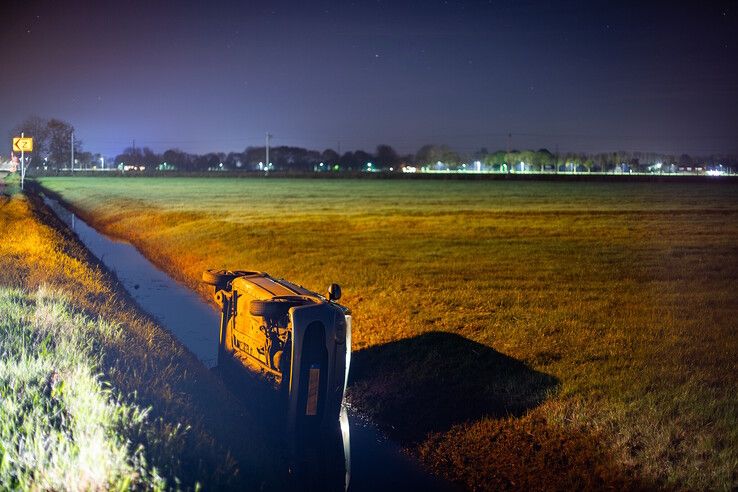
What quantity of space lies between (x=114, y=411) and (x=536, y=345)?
22.2ft

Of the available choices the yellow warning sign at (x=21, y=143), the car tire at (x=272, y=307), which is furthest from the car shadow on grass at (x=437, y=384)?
the yellow warning sign at (x=21, y=143)

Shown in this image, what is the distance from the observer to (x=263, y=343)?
26.7ft

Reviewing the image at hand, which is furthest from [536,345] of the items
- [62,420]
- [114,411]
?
[62,420]

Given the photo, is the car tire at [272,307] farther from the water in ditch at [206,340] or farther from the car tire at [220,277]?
the car tire at [220,277]

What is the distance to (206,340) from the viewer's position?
13.5 m

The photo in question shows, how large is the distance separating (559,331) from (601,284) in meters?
5.99

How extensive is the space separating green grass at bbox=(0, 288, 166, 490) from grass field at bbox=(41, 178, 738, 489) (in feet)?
10.5

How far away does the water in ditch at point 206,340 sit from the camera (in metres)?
7.66

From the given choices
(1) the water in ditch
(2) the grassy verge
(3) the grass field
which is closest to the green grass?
(2) the grassy verge

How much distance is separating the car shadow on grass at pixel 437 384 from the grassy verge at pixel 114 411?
1957 mm

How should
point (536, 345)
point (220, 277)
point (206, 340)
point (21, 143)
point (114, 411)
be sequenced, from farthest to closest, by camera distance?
point (21, 143) < point (206, 340) < point (536, 345) < point (220, 277) < point (114, 411)

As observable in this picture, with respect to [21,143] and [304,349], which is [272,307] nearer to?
[304,349]

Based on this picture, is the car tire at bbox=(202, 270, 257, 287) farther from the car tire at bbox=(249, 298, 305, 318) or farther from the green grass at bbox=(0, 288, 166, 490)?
the car tire at bbox=(249, 298, 305, 318)

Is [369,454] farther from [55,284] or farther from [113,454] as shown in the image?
[55,284]
